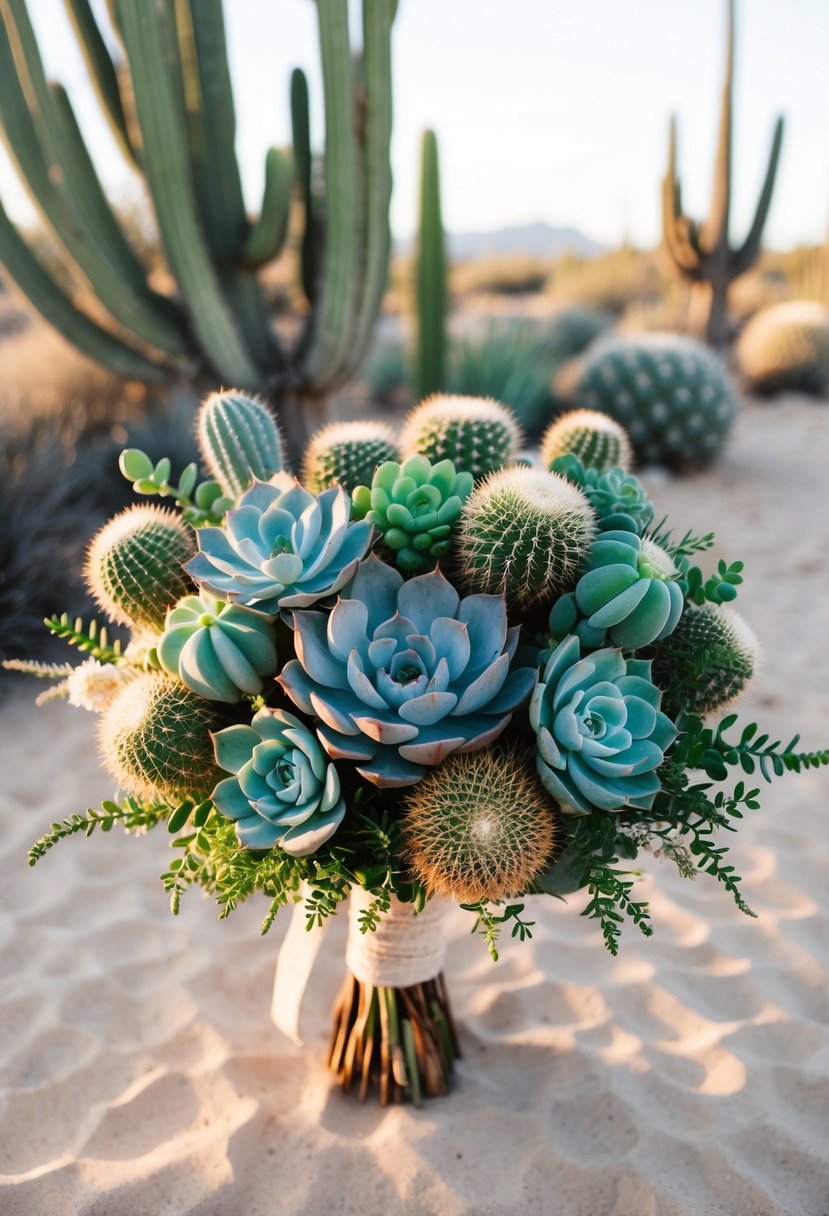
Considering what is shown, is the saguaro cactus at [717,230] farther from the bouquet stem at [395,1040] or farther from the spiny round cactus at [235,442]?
the bouquet stem at [395,1040]

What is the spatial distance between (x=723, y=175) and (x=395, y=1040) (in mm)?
8577

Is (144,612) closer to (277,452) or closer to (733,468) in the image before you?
(277,452)

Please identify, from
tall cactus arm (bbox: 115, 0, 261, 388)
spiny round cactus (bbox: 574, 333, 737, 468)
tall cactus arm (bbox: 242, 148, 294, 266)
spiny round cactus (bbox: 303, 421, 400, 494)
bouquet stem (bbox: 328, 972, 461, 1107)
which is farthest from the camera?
spiny round cactus (bbox: 574, 333, 737, 468)

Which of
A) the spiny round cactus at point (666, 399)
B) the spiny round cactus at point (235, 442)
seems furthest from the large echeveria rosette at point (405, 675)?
the spiny round cactus at point (666, 399)

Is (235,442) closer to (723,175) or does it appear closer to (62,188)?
(62,188)

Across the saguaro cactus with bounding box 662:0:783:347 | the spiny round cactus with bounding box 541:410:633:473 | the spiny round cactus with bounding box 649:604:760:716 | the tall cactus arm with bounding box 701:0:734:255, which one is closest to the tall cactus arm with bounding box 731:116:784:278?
the saguaro cactus with bounding box 662:0:783:347

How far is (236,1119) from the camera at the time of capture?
176cm

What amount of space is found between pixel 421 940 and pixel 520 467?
0.83 m

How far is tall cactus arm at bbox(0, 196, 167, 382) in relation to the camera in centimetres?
489

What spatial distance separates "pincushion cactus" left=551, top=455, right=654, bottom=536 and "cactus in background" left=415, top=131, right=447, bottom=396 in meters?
5.15

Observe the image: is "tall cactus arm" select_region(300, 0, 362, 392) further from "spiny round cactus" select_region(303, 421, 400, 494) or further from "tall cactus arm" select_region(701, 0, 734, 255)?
"tall cactus arm" select_region(701, 0, 734, 255)

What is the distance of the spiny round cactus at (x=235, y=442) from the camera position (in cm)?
145

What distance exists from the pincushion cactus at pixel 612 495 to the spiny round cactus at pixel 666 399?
522 centimetres

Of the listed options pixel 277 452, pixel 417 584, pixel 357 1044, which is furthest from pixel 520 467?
pixel 357 1044
